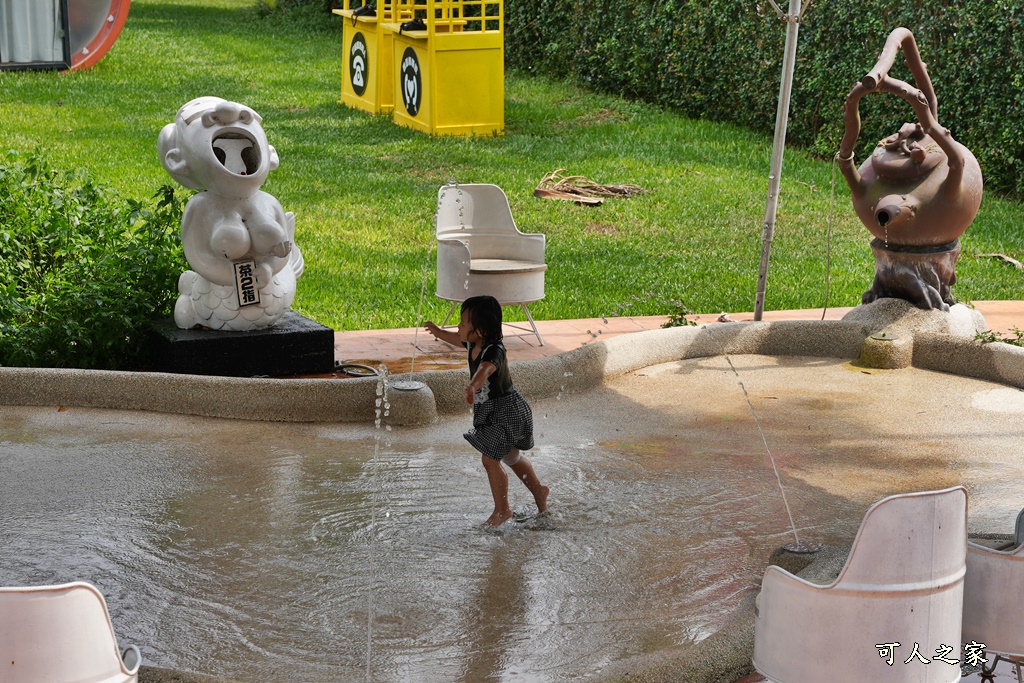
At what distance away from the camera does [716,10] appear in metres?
16.7

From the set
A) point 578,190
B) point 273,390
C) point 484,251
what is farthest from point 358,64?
point 273,390

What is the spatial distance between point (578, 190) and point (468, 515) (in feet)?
28.3

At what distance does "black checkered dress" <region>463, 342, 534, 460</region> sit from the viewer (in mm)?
5180

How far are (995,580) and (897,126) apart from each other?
11.8m

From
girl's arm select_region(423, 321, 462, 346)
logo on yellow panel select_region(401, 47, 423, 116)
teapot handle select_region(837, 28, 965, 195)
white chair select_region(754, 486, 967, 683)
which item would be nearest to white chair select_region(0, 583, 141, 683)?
white chair select_region(754, 486, 967, 683)

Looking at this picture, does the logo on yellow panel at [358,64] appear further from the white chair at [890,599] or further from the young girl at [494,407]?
the white chair at [890,599]

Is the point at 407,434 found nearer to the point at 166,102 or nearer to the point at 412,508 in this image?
the point at 412,508

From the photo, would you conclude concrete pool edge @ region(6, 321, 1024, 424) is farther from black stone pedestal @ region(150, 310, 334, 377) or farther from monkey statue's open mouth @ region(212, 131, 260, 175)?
monkey statue's open mouth @ region(212, 131, 260, 175)

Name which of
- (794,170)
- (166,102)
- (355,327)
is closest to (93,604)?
(355,327)

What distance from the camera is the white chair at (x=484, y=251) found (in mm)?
A: 8023

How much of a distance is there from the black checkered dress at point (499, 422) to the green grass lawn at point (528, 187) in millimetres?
3591

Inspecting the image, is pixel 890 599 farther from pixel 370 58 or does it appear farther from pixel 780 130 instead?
pixel 370 58

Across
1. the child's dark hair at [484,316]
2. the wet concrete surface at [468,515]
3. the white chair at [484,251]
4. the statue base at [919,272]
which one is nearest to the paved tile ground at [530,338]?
the white chair at [484,251]

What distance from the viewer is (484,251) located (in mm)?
8758
